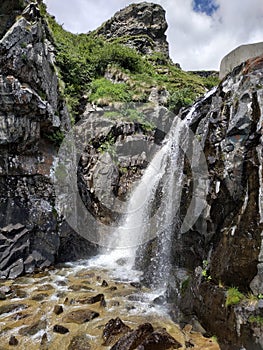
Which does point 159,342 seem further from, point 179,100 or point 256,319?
point 179,100

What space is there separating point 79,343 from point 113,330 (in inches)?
31.1

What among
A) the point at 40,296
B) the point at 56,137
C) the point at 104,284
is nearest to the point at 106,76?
the point at 56,137

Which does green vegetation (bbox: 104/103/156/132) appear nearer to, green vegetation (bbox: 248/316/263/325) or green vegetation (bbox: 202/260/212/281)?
green vegetation (bbox: 202/260/212/281)

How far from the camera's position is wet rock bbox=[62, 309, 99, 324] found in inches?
264

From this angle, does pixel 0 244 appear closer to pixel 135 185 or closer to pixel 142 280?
pixel 142 280

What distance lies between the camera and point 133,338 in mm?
5531

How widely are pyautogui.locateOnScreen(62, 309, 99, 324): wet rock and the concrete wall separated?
9338 millimetres

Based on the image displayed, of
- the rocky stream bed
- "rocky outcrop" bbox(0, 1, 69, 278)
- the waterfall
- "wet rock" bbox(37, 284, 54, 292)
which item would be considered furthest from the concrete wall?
"wet rock" bbox(37, 284, 54, 292)

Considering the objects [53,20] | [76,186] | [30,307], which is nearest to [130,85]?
[53,20]

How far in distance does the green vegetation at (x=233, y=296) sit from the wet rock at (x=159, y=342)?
1.39 metres

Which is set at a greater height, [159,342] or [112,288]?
[159,342]

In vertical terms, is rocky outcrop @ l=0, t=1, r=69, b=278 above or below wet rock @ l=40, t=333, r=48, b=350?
above

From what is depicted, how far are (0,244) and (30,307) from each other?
3.34 metres

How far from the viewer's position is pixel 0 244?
9.91m
